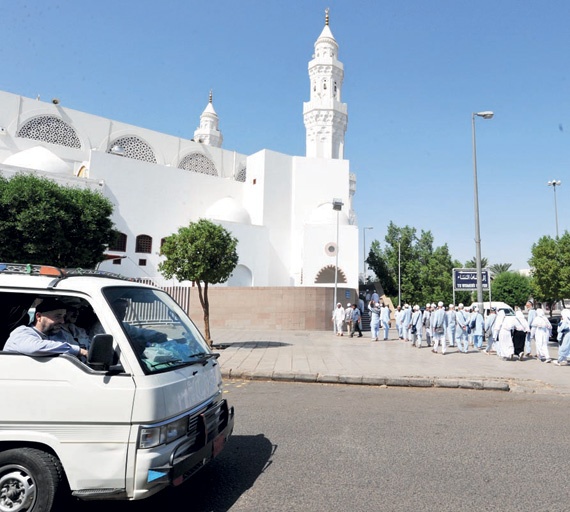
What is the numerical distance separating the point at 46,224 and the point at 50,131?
59.3 ft

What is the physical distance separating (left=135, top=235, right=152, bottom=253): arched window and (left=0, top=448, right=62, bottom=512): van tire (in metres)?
28.9

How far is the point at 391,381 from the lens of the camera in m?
8.31

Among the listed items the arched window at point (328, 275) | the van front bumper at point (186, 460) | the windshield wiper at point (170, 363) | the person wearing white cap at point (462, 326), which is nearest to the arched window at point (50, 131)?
the arched window at point (328, 275)

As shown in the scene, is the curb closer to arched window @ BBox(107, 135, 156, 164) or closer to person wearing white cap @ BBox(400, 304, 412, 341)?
person wearing white cap @ BBox(400, 304, 412, 341)

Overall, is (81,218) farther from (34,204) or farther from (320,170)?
(320,170)

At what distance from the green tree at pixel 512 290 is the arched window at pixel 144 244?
4233 cm

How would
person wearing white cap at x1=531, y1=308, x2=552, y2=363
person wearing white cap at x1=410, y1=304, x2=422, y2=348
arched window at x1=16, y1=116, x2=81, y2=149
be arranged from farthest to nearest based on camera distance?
arched window at x1=16, y1=116, x2=81, y2=149 < person wearing white cap at x1=410, y1=304, x2=422, y2=348 < person wearing white cap at x1=531, y1=308, x2=552, y2=363

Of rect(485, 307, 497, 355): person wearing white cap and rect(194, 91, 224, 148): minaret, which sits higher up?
rect(194, 91, 224, 148): minaret

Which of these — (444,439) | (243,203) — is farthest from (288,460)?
(243,203)

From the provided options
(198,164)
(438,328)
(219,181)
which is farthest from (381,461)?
(198,164)

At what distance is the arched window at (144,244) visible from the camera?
99.0 ft

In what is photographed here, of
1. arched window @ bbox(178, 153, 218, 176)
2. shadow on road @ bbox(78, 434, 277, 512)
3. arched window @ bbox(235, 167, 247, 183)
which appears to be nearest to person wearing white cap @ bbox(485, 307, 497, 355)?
shadow on road @ bbox(78, 434, 277, 512)

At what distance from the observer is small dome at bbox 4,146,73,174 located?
26.4m

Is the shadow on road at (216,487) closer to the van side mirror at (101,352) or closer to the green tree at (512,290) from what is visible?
the van side mirror at (101,352)
